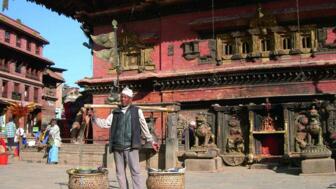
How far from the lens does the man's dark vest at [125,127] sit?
7027 millimetres

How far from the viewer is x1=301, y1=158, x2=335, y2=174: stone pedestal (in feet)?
36.5

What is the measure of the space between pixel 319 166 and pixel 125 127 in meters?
6.35

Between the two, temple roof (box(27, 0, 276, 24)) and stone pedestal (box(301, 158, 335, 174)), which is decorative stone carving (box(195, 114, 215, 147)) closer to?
stone pedestal (box(301, 158, 335, 174))

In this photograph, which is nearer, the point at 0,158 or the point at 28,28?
the point at 0,158

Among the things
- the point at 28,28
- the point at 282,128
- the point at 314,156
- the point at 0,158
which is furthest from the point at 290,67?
the point at 28,28

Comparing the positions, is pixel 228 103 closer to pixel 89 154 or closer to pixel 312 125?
pixel 312 125

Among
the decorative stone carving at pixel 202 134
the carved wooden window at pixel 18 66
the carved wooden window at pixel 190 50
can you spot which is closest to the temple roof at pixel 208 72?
the carved wooden window at pixel 190 50

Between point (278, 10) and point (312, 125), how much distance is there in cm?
512

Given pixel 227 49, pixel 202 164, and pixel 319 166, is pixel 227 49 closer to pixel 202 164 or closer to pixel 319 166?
pixel 202 164

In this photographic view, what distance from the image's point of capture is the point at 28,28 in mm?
50531

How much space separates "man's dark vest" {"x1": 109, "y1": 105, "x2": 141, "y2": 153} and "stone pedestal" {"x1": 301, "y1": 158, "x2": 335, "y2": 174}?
19.6ft

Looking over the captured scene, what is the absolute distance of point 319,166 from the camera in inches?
442

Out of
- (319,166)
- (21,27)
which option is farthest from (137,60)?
(21,27)

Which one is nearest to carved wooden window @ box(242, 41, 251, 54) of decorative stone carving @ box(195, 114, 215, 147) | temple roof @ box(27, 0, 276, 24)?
temple roof @ box(27, 0, 276, 24)
